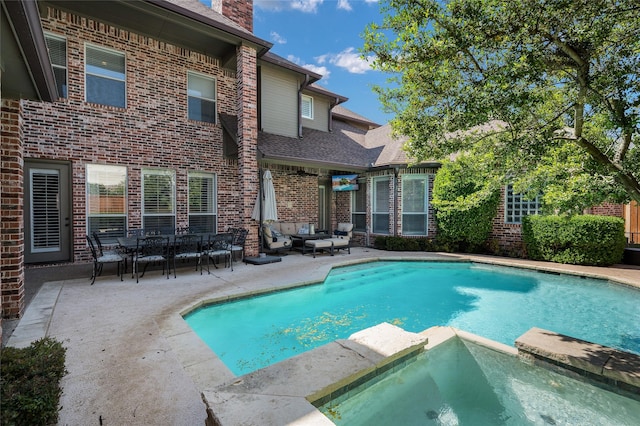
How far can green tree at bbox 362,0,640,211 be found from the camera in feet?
10.4

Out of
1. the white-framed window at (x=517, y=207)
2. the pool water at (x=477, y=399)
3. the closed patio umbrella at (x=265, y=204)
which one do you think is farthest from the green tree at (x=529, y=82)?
the white-framed window at (x=517, y=207)

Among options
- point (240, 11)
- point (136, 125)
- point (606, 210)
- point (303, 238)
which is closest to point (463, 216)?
point (606, 210)

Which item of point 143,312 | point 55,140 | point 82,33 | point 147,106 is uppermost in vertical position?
point 82,33

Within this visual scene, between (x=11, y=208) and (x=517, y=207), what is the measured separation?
1320cm

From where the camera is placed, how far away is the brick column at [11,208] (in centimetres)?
425

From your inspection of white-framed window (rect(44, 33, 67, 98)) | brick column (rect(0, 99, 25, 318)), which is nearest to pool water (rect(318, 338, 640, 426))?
brick column (rect(0, 99, 25, 318))

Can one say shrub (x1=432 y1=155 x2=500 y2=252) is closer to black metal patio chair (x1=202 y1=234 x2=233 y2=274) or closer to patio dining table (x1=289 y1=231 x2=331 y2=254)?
patio dining table (x1=289 y1=231 x2=331 y2=254)

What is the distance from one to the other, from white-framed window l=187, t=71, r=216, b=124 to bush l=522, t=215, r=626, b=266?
11.0 m

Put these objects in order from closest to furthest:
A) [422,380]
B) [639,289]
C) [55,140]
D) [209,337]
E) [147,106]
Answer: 1. [422,380]
2. [209,337]
3. [639,289]
4. [55,140]
5. [147,106]

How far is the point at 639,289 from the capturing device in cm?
692

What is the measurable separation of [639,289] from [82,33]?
14.9m

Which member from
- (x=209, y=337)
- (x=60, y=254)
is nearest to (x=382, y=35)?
(x=209, y=337)

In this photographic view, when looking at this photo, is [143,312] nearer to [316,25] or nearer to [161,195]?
[161,195]

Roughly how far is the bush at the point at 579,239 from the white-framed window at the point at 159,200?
36.9 feet
